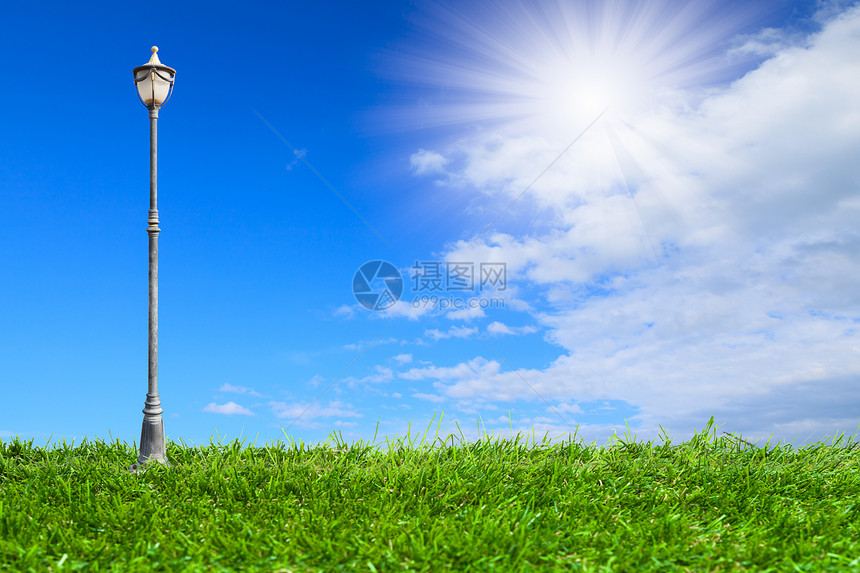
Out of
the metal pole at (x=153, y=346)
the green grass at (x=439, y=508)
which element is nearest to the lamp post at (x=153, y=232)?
the metal pole at (x=153, y=346)

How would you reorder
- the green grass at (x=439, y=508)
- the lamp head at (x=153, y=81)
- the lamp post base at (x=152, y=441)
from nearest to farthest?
1. the green grass at (x=439, y=508)
2. the lamp post base at (x=152, y=441)
3. the lamp head at (x=153, y=81)

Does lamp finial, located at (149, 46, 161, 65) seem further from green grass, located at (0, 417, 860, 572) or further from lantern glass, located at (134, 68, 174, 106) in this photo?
green grass, located at (0, 417, 860, 572)

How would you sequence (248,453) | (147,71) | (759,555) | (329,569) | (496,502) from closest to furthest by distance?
(329,569) → (759,555) → (496,502) → (248,453) → (147,71)

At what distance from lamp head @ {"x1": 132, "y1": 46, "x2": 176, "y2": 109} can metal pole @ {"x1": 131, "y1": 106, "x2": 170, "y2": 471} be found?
14 cm

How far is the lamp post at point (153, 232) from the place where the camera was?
7570 mm

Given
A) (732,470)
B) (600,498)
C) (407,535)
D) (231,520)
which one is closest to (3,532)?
(231,520)

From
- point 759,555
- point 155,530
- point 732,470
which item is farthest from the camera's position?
point 732,470

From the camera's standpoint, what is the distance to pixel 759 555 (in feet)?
16.1

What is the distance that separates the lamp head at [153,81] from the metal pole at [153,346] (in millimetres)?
145

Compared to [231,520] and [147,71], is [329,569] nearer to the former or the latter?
[231,520]

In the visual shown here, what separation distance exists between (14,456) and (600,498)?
23.3ft

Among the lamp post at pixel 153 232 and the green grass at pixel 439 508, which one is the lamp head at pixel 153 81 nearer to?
the lamp post at pixel 153 232

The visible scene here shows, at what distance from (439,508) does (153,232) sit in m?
4.79

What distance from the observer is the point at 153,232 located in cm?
786
